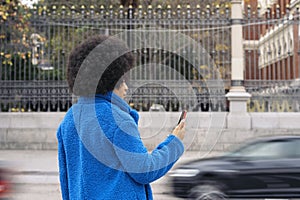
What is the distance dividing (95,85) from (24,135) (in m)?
11.7

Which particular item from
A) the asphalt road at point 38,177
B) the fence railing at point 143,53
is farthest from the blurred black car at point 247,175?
the fence railing at point 143,53

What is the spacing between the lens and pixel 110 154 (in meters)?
2.08

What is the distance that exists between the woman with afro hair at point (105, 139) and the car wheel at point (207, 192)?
4771mm

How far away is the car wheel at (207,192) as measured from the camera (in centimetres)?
681

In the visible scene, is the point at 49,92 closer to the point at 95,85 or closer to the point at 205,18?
the point at 205,18

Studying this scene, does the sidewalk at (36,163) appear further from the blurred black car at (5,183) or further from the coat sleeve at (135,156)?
the coat sleeve at (135,156)

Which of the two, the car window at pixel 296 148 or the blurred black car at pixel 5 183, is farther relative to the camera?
the car window at pixel 296 148

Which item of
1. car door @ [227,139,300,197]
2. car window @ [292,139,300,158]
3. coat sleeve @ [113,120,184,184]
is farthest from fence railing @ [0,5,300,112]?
coat sleeve @ [113,120,184,184]

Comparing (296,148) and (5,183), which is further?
(296,148)

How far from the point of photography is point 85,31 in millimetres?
13758

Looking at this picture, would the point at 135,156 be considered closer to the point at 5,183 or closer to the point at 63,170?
the point at 63,170

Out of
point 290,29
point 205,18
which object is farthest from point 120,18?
point 290,29

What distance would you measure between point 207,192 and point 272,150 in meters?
1.24

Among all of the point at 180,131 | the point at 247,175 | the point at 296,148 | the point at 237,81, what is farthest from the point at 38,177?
the point at 180,131
